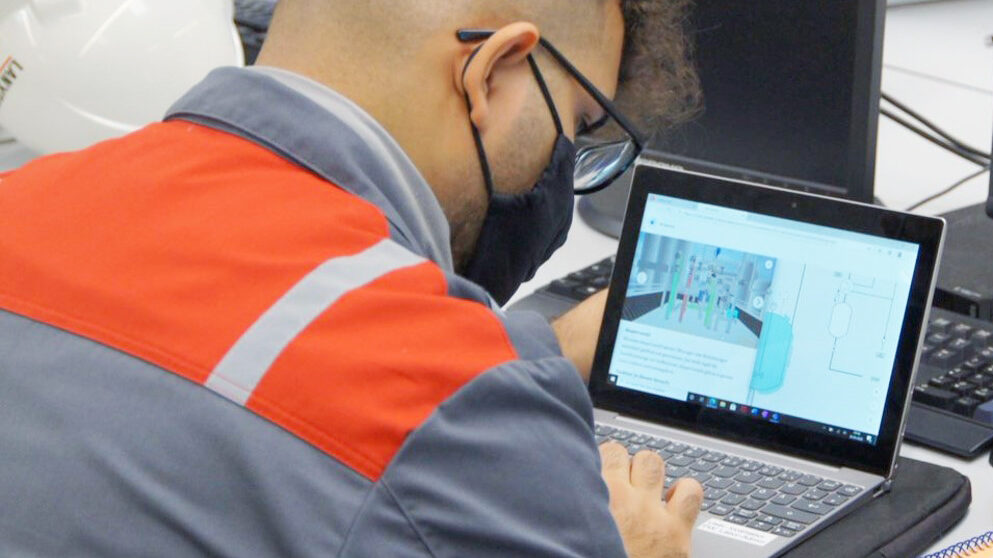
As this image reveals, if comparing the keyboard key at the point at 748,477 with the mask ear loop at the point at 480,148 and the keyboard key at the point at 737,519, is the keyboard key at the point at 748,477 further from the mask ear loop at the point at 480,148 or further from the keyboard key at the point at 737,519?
the mask ear loop at the point at 480,148

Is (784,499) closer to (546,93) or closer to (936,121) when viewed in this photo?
(546,93)

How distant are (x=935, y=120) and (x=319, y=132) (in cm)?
123

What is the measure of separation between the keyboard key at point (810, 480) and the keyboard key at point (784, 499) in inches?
0.9

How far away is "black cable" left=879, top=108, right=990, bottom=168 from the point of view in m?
1.58

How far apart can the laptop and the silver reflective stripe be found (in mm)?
379

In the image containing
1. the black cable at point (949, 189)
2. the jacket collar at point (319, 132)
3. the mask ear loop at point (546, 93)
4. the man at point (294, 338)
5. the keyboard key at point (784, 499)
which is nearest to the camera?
the man at point (294, 338)

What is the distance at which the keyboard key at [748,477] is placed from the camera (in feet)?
3.12

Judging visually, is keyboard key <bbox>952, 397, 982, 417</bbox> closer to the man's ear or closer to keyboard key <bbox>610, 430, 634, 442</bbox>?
keyboard key <bbox>610, 430, 634, 442</bbox>

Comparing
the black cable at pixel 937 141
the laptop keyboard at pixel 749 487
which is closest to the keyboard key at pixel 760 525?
the laptop keyboard at pixel 749 487

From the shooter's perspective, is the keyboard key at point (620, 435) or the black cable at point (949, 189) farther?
the black cable at point (949, 189)

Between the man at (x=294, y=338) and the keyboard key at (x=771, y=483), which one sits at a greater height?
the man at (x=294, y=338)

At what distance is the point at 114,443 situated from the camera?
1.98 ft

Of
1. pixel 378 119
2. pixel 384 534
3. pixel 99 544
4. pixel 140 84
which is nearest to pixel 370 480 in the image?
pixel 384 534

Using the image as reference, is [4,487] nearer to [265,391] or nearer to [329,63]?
[265,391]
